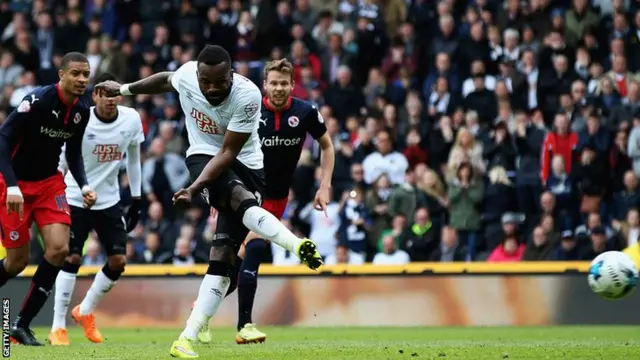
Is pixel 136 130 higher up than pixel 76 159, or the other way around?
pixel 136 130

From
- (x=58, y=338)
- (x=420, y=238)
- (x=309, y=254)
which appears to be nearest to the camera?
(x=309, y=254)

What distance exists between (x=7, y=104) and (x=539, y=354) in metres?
15.3

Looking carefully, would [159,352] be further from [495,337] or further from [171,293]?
[171,293]

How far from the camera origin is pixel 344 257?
1972cm

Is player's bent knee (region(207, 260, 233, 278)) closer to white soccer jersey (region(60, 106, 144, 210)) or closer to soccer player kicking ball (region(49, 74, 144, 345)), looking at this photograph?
soccer player kicking ball (region(49, 74, 144, 345))

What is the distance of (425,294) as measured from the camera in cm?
1806

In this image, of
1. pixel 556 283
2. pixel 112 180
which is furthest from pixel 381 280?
pixel 112 180

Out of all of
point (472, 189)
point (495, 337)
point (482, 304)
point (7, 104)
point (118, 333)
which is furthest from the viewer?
point (7, 104)

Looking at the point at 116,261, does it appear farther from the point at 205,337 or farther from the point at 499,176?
the point at 499,176

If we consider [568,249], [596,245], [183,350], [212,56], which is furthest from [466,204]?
[183,350]

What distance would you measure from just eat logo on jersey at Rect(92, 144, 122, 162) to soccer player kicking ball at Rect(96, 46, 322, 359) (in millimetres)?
3204

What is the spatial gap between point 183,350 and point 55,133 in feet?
11.2

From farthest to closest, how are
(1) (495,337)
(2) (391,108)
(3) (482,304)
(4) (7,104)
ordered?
(4) (7,104)
(2) (391,108)
(3) (482,304)
(1) (495,337)

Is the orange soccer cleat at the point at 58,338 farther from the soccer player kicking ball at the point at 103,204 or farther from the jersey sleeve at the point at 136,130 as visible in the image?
the jersey sleeve at the point at 136,130
